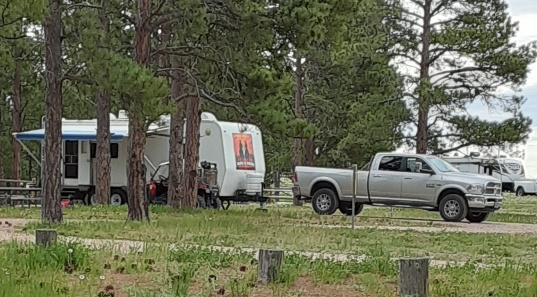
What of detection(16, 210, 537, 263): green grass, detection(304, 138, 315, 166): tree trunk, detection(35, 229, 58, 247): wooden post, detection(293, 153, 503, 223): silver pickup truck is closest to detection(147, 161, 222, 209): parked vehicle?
detection(293, 153, 503, 223): silver pickup truck

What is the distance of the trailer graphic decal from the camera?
976 inches

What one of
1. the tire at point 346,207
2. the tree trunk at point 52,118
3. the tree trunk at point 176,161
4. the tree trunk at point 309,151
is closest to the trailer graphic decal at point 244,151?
the tree trunk at point 176,161

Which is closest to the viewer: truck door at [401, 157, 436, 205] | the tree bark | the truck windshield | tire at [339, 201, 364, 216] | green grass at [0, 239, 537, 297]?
green grass at [0, 239, 537, 297]

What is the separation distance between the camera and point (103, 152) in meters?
24.3

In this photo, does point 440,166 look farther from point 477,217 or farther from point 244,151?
point 244,151

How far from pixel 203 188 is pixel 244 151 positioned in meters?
2.25

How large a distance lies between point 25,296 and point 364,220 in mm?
14127

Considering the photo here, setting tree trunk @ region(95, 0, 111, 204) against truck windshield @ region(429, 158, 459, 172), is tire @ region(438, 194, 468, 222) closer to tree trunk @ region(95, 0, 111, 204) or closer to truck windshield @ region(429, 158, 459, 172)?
truck windshield @ region(429, 158, 459, 172)

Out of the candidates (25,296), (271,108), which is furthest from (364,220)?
(25,296)

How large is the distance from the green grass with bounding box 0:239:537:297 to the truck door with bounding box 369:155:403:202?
12.3 metres

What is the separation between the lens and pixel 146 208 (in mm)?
16422

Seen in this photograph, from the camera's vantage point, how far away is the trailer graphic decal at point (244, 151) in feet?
81.4

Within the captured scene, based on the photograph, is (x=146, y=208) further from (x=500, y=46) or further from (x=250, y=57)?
(x=500, y=46)

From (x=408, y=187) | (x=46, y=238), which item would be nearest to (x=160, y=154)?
(x=408, y=187)
